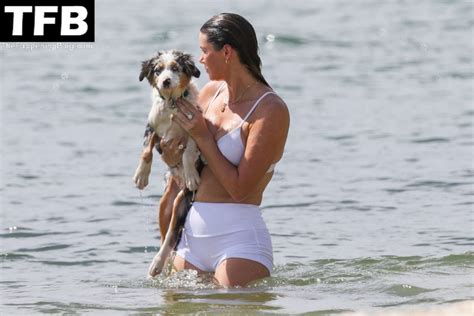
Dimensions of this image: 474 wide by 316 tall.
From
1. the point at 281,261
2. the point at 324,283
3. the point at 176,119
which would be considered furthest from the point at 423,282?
the point at 176,119

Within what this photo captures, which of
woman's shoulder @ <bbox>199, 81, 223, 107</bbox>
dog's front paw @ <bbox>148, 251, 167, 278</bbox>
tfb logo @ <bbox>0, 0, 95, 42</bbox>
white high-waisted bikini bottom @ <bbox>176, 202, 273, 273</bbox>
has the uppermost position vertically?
tfb logo @ <bbox>0, 0, 95, 42</bbox>

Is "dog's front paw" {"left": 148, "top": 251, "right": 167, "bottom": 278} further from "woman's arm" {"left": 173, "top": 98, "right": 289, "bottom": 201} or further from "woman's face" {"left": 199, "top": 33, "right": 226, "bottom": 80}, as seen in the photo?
"woman's face" {"left": 199, "top": 33, "right": 226, "bottom": 80}

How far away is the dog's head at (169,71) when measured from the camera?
7059mm

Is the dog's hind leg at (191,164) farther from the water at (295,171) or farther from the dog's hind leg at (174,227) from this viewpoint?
the water at (295,171)

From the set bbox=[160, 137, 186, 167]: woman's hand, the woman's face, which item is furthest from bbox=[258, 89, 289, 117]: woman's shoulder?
bbox=[160, 137, 186, 167]: woman's hand

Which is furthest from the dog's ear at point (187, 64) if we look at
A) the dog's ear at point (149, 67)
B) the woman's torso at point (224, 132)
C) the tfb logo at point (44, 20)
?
the tfb logo at point (44, 20)

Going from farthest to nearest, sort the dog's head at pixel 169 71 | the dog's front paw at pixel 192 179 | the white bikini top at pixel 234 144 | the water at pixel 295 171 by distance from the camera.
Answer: the water at pixel 295 171 → the dog's front paw at pixel 192 179 → the white bikini top at pixel 234 144 → the dog's head at pixel 169 71

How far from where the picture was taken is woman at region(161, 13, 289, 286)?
711cm

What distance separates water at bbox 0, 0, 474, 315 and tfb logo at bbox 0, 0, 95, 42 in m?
0.60

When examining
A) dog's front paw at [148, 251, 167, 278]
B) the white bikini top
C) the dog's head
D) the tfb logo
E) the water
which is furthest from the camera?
the tfb logo

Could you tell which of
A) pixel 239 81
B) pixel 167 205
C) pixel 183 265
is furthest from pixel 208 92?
pixel 183 265

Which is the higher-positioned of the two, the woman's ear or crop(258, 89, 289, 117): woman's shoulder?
the woman's ear

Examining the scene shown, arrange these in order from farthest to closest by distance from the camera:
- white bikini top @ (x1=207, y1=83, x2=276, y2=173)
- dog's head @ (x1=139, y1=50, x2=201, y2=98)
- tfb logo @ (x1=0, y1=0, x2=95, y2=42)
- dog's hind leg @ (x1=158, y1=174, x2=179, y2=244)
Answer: tfb logo @ (x1=0, y1=0, x2=95, y2=42)
dog's hind leg @ (x1=158, y1=174, x2=179, y2=244)
white bikini top @ (x1=207, y1=83, x2=276, y2=173)
dog's head @ (x1=139, y1=50, x2=201, y2=98)

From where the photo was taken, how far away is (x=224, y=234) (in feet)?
23.8
